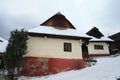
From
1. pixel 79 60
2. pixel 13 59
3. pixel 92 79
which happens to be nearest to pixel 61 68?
pixel 79 60

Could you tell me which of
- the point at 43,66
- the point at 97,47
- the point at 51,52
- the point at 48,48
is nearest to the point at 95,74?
the point at 43,66

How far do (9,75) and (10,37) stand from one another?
12.4 ft

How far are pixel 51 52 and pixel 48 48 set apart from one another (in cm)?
59

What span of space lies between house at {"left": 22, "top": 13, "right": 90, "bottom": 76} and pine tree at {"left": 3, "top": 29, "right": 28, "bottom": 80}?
2.13 m

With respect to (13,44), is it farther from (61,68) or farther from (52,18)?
(52,18)

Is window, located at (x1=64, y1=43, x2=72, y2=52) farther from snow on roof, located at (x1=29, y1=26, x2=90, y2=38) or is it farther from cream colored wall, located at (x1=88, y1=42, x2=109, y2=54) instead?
cream colored wall, located at (x1=88, y1=42, x2=109, y2=54)

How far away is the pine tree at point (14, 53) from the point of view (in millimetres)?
15820

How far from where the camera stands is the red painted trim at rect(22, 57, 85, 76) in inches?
723

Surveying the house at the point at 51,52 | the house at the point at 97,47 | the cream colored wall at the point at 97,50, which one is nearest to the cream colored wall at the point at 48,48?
the house at the point at 51,52

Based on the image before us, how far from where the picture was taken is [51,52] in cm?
1950

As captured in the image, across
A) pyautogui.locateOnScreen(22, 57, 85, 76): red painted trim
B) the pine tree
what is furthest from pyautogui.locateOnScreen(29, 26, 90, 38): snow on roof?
pyautogui.locateOnScreen(22, 57, 85, 76): red painted trim

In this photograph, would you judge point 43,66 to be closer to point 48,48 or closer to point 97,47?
point 48,48

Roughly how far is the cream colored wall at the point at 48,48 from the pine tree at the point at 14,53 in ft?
7.61

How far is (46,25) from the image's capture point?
2234 cm
